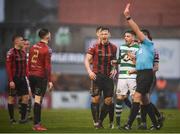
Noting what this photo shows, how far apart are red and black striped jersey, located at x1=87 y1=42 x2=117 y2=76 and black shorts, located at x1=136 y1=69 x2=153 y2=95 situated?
102 centimetres

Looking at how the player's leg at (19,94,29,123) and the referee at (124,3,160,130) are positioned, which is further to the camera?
the player's leg at (19,94,29,123)

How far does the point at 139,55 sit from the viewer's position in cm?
1475

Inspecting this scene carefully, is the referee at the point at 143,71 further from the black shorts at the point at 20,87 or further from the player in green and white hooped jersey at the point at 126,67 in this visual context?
the black shorts at the point at 20,87

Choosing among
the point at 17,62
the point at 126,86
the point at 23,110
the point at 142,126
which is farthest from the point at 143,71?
the point at 23,110

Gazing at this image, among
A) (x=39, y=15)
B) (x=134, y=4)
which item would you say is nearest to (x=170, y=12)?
(x=134, y=4)

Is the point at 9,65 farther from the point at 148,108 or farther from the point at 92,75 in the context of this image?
the point at 148,108

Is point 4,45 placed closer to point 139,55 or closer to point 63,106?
point 63,106

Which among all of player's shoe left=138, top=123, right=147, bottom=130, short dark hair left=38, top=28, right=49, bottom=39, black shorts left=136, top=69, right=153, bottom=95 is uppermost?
short dark hair left=38, top=28, right=49, bottom=39

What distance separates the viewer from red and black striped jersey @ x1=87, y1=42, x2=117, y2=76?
15.5 m

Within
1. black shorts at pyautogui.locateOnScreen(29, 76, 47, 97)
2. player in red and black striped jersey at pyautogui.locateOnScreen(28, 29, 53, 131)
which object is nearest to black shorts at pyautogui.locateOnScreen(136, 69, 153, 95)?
player in red and black striped jersey at pyautogui.locateOnScreen(28, 29, 53, 131)

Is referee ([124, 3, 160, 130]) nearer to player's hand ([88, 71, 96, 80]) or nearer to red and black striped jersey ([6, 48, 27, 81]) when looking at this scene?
player's hand ([88, 71, 96, 80])

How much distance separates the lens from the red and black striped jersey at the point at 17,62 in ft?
55.8

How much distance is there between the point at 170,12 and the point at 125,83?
3180 cm

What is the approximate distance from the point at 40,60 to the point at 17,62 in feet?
7.15
